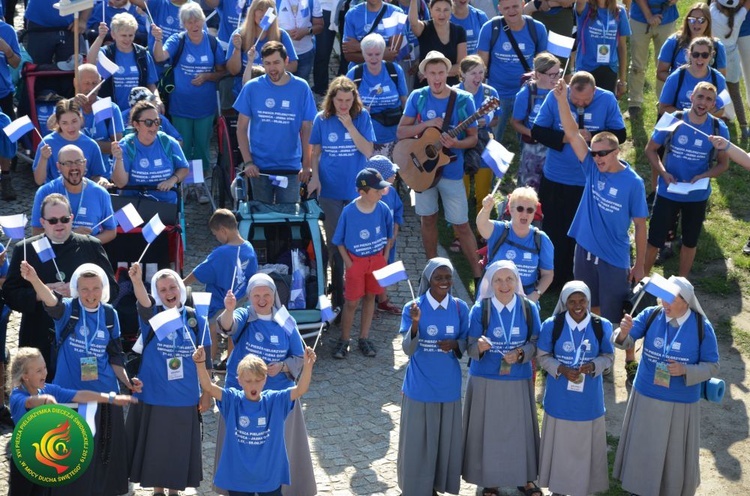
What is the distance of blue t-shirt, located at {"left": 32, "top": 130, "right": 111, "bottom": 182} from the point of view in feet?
40.1

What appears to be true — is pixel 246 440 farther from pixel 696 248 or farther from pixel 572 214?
pixel 696 248

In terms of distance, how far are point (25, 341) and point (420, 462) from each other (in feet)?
10.9

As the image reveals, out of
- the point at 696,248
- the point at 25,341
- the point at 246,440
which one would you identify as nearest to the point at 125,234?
the point at 25,341

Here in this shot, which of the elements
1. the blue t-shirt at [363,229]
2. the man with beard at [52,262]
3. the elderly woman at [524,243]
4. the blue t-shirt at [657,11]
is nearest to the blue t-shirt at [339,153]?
the blue t-shirt at [363,229]

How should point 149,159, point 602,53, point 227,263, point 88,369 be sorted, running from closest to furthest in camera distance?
1. point 88,369
2. point 227,263
3. point 149,159
4. point 602,53

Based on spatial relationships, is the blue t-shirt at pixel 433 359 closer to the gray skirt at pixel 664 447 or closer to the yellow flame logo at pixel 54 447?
the gray skirt at pixel 664 447

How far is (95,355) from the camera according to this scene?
9578 millimetres

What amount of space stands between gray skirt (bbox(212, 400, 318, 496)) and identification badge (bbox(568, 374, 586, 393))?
2016 millimetres

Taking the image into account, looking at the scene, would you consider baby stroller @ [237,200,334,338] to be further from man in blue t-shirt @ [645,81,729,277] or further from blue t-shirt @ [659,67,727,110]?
blue t-shirt @ [659,67,727,110]

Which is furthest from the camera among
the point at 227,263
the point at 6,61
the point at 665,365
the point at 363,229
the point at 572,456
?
the point at 6,61

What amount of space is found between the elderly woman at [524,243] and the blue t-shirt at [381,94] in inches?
126

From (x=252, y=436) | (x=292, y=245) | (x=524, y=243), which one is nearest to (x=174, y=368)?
(x=252, y=436)

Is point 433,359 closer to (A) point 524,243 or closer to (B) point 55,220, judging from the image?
(A) point 524,243

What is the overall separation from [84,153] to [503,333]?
4.64 meters
